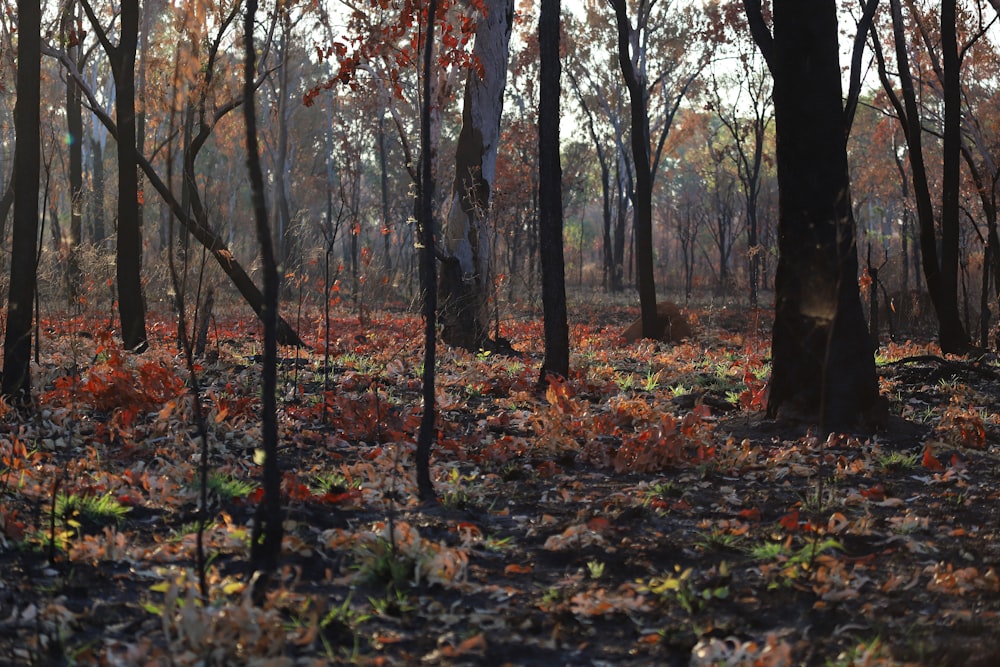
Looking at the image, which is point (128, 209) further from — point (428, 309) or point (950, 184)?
point (950, 184)

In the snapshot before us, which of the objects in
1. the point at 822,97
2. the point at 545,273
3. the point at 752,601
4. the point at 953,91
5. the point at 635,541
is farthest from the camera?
the point at 953,91

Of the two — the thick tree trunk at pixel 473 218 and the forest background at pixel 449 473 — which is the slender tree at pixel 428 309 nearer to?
the forest background at pixel 449 473

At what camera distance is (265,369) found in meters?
3.50

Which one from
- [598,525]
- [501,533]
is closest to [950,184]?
[598,525]

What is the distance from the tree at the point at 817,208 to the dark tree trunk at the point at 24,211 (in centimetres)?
541

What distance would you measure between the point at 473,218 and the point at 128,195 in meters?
4.46

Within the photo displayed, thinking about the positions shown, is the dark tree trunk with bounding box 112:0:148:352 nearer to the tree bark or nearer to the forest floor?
the forest floor

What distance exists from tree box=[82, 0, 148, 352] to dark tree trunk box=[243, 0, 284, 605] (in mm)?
6898

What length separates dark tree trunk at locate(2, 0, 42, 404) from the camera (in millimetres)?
6410

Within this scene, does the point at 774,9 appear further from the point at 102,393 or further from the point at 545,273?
the point at 102,393

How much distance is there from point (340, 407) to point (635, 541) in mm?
3389

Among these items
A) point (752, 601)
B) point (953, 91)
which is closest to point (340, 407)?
point (752, 601)

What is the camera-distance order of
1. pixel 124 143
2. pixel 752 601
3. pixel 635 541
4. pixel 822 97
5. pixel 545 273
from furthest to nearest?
pixel 124 143 → pixel 545 273 → pixel 822 97 → pixel 635 541 → pixel 752 601

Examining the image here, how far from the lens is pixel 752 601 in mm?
3453
